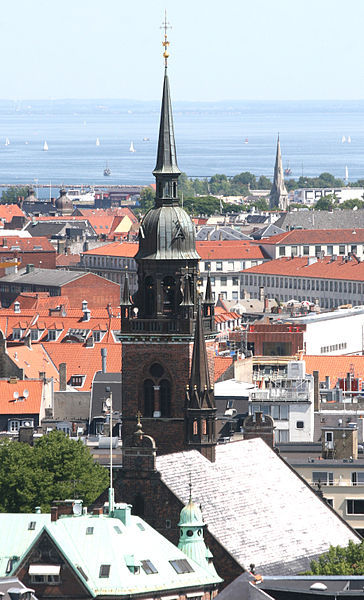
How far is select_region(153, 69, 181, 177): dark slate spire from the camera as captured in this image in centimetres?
7081

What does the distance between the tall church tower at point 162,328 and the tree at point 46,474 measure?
1945 mm

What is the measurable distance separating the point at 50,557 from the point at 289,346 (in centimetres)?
7966

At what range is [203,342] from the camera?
6681cm

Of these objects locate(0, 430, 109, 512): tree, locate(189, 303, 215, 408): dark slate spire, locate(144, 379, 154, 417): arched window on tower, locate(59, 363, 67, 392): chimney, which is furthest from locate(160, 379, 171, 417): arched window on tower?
locate(59, 363, 67, 392): chimney

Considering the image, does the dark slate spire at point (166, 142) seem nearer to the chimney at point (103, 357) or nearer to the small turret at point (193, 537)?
the small turret at point (193, 537)

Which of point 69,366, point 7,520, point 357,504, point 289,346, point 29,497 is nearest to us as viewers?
point 7,520

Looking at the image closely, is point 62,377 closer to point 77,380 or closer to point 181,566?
point 77,380

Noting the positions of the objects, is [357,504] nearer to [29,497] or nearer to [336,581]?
[29,497]

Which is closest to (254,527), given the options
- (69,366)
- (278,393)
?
(278,393)

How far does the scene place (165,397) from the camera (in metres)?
67.6

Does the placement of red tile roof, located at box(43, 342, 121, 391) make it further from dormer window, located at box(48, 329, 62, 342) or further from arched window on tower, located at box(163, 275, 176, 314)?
arched window on tower, located at box(163, 275, 176, 314)

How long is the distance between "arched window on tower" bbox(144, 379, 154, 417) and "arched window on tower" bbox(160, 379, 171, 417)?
0.87 ft

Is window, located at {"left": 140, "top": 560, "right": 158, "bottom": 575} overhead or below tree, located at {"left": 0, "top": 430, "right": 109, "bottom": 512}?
overhead

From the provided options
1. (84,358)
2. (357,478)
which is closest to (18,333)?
(84,358)
